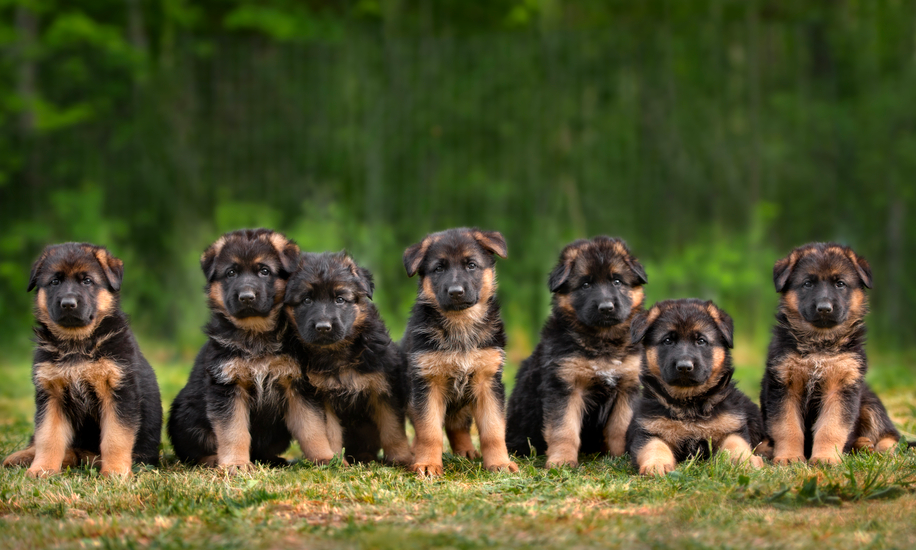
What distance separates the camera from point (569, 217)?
13.7 metres

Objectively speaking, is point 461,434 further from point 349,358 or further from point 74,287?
point 74,287

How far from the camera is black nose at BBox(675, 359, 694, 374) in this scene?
585 centimetres

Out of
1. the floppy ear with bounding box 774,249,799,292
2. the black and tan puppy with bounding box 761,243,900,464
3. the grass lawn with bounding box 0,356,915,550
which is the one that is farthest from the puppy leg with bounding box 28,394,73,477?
the floppy ear with bounding box 774,249,799,292

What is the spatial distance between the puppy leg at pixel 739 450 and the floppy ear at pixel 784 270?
127 cm

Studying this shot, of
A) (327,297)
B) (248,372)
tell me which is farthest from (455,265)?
(248,372)

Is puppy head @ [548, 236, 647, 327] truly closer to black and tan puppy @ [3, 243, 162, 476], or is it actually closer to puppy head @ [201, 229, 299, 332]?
puppy head @ [201, 229, 299, 332]

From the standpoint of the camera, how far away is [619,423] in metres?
6.75

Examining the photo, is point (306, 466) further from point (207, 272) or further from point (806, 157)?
point (806, 157)

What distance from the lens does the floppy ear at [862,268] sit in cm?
639

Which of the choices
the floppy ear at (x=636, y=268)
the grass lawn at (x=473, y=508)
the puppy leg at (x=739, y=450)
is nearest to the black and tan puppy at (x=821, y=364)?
the puppy leg at (x=739, y=450)

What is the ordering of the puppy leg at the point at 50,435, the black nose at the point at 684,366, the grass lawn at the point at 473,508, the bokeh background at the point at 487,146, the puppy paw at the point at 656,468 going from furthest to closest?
the bokeh background at the point at 487,146 < the puppy leg at the point at 50,435 < the black nose at the point at 684,366 < the puppy paw at the point at 656,468 < the grass lawn at the point at 473,508

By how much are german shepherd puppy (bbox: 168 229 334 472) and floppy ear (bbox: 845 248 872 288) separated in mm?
4053

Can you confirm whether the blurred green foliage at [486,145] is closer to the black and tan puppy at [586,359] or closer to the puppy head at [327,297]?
the black and tan puppy at [586,359]

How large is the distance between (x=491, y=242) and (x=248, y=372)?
6.58 ft
